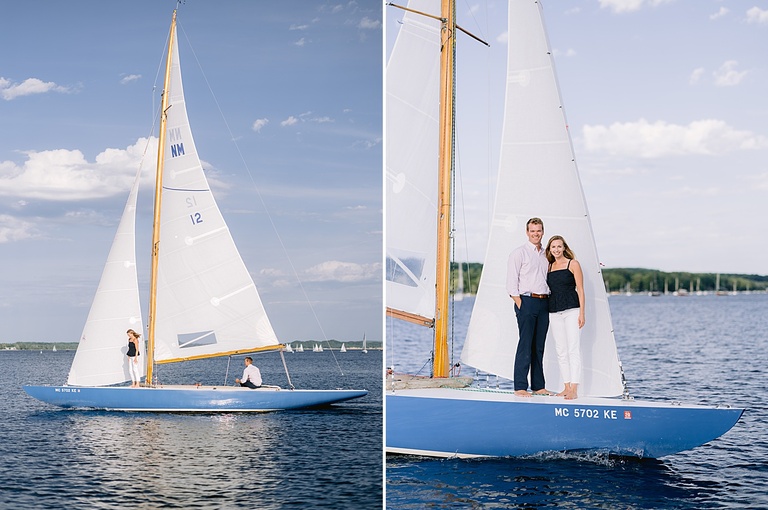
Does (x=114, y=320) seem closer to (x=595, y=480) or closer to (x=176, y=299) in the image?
(x=176, y=299)

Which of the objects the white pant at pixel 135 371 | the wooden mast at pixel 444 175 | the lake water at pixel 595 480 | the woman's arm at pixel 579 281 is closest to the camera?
the lake water at pixel 595 480

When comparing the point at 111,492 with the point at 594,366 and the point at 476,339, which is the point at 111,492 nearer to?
the point at 476,339

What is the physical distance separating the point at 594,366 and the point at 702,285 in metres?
107

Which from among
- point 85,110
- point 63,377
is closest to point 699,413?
point 85,110

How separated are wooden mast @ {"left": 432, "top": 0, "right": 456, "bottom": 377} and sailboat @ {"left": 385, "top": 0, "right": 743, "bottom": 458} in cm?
1

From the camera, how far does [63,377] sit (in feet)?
118

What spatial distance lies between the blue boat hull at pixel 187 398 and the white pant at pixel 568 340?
7.76 meters

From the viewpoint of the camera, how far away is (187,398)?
14242mm

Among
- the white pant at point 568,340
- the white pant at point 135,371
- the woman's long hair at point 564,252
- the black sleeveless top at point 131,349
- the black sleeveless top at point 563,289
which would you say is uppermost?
the woman's long hair at point 564,252

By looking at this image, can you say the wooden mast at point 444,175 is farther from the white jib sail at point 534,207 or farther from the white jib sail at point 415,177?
the white jib sail at point 534,207

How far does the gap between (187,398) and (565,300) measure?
27.9 ft

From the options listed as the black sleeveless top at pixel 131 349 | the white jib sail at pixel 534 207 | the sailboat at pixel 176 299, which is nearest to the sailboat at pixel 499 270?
the white jib sail at pixel 534 207

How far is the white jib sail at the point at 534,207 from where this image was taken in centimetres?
806

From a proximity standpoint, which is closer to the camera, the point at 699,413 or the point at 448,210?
the point at 699,413
